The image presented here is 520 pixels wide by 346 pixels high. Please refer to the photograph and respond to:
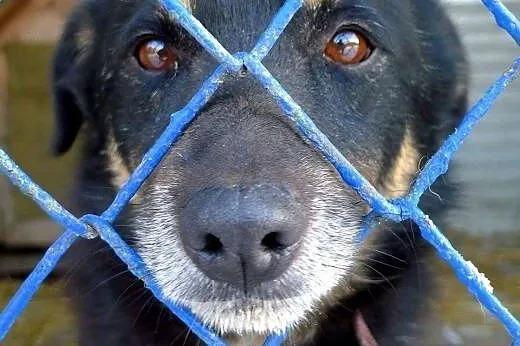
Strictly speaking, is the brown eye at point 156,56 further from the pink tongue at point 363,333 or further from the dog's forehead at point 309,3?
the pink tongue at point 363,333

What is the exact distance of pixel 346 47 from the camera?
166 centimetres

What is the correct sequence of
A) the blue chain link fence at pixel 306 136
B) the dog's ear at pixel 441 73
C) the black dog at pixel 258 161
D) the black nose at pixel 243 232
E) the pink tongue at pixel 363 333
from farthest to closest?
the dog's ear at pixel 441 73 < the pink tongue at pixel 363 333 < the black dog at pixel 258 161 < the black nose at pixel 243 232 < the blue chain link fence at pixel 306 136

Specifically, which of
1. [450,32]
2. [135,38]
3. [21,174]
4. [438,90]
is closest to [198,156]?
[21,174]

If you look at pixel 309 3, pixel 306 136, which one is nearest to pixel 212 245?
pixel 306 136

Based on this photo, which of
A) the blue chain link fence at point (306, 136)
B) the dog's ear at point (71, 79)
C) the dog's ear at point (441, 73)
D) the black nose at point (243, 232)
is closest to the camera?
the blue chain link fence at point (306, 136)

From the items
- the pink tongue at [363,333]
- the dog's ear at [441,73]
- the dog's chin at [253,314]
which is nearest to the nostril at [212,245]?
the dog's chin at [253,314]

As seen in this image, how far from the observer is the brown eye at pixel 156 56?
171 centimetres

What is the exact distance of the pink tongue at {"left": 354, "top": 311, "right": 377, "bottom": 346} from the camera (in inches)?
73.6

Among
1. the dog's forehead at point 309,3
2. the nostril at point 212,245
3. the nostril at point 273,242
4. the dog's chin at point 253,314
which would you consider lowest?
the dog's chin at point 253,314

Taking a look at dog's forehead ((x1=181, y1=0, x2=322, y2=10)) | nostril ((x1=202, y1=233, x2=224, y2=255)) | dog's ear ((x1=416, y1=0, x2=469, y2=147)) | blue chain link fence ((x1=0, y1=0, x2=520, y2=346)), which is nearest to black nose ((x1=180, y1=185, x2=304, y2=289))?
nostril ((x1=202, y1=233, x2=224, y2=255))

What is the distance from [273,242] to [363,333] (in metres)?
0.80

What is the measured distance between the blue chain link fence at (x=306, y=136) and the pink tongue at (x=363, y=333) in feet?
2.47

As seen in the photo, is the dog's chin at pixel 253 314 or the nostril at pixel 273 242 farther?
the dog's chin at pixel 253 314

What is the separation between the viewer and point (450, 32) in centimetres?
218
